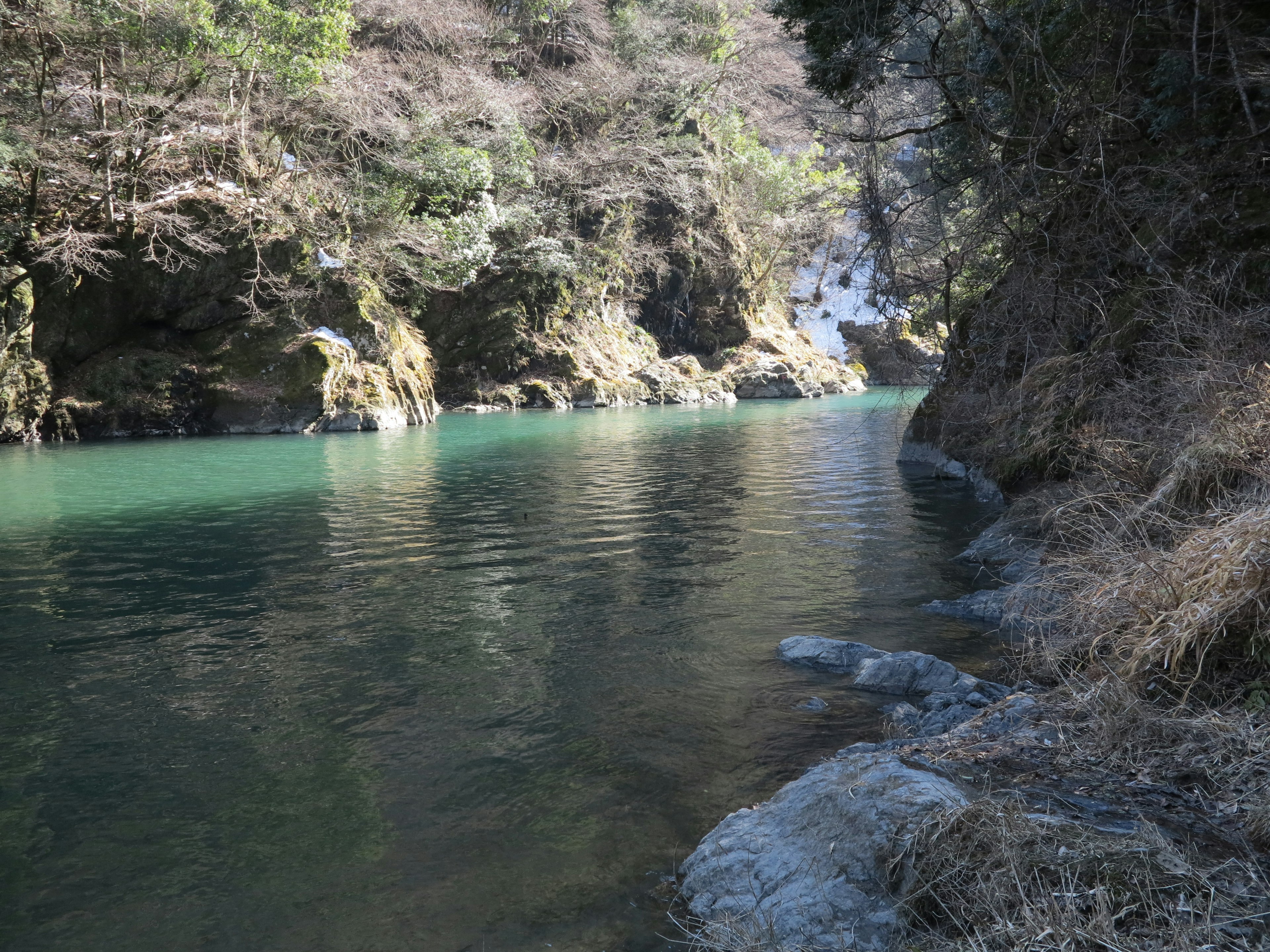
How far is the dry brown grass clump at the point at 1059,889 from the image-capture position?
224cm

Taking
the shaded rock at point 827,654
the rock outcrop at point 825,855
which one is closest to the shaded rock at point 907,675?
the shaded rock at point 827,654

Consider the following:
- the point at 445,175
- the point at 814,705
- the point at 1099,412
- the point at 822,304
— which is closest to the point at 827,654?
the point at 814,705

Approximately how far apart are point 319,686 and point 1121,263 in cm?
876

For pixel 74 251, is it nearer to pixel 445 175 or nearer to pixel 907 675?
pixel 445 175

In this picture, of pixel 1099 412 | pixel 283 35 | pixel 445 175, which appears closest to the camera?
pixel 1099 412

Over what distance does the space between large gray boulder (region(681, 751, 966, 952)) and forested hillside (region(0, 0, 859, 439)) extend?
13.2 meters

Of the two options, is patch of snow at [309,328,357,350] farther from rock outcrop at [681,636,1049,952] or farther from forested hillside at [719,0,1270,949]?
rock outcrop at [681,636,1049,952]

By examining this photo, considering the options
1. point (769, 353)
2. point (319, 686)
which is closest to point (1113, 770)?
point (319, 686)

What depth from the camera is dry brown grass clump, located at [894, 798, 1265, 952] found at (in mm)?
2242

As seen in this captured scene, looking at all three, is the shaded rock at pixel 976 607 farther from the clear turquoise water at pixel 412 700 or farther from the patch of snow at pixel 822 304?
the patch of snow at pixel 822 304

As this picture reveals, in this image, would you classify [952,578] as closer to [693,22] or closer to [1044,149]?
[1044,149]

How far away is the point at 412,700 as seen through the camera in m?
5.31

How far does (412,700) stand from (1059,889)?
3845 millimetres

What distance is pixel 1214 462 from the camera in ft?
15.9
